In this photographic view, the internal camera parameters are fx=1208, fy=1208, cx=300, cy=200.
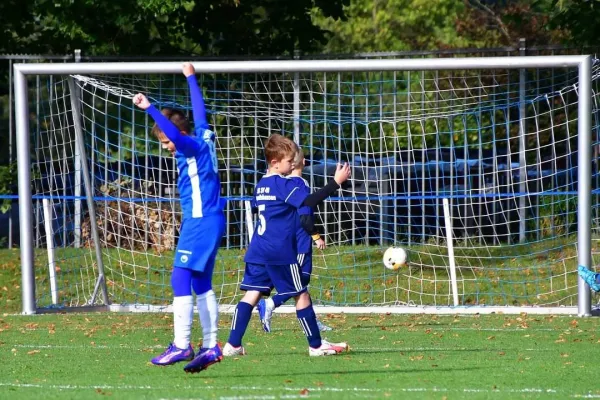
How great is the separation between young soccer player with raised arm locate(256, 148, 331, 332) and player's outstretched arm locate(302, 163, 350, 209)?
0.23 metres

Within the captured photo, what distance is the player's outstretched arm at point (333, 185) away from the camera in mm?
8372

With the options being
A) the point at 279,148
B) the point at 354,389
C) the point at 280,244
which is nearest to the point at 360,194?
the point at 280,244

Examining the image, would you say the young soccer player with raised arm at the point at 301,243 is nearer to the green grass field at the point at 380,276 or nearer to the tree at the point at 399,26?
the green grass field at the point at 380,276

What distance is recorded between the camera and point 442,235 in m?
15.7

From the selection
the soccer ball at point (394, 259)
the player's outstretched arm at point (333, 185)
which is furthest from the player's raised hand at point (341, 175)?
the soccer ball at point (394, 259)

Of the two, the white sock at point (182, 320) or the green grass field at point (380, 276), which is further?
the green grass field at point (380, 276)

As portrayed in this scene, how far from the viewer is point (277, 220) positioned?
9141 mm

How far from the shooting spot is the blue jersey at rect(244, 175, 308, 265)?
907 cm

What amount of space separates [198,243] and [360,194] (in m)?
8.44

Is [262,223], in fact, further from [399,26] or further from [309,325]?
[399,26]

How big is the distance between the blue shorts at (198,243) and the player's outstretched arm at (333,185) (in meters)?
1.05

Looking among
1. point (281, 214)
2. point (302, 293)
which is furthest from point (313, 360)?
point (281, 214)

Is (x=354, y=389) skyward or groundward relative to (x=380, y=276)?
groundward

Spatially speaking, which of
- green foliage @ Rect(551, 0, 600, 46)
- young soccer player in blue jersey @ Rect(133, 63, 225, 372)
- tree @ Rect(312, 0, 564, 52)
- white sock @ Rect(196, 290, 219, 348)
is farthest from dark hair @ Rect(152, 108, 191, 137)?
tree @ Rect(312, 0, 564, 52)
